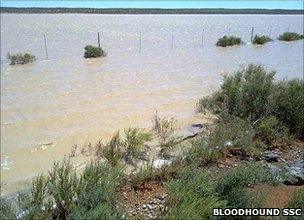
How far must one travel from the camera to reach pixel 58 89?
14.7m

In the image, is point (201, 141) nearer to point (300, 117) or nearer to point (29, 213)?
point (300, 117)

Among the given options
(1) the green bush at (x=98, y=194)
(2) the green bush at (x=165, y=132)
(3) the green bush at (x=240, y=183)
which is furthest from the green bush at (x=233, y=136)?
(1) the green bush at (x=98, y=194)

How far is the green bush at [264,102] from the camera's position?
8.76 m

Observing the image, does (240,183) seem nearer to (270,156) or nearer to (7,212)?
(270,156)

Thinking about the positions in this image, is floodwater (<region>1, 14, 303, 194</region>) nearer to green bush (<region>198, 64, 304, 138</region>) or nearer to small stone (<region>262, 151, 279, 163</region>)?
green bush (<region>198, 64, 304, 138</region>)

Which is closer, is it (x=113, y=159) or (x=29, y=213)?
(x=29, y=213)

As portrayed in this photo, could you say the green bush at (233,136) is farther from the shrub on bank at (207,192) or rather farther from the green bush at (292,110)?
the shrub on bank at (207,192)

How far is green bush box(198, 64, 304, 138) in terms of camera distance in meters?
8.76

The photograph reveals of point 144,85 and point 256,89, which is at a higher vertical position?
point 256,89

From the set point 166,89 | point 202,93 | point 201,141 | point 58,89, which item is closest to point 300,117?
point 201,141

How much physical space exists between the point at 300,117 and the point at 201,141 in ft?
9.07

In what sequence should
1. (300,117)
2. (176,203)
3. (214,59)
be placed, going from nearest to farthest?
(176,203)
(300,117)
(214,59)

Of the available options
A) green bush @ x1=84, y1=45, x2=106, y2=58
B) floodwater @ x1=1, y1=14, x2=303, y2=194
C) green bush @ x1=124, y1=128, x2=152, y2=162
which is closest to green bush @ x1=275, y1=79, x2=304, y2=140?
floodwater @ x1=1, y1=14, x2=303, y2=194

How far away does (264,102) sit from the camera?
932cm
